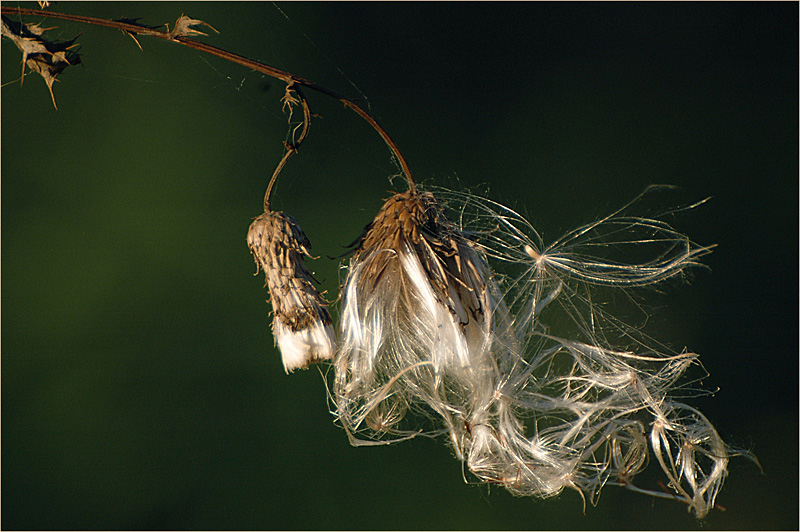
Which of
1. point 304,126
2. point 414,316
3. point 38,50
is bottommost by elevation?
point 414,316

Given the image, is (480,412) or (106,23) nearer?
(106,23)

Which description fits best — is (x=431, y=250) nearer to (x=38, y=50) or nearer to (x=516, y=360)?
(x=516, y=360)

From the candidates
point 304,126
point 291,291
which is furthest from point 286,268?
point 304,126

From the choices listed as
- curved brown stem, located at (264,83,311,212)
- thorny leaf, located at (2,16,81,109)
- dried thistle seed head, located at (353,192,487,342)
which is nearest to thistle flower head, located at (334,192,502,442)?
dried thistle seed head, located at (353,192,487,342)

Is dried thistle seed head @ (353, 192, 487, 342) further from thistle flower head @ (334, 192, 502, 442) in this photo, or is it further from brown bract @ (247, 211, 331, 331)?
brown bract @ (247, 211, 331, 331)

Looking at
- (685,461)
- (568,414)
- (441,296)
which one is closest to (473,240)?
(441,296)

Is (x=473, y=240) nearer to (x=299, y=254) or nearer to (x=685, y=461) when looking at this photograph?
(x=299, y=254)
